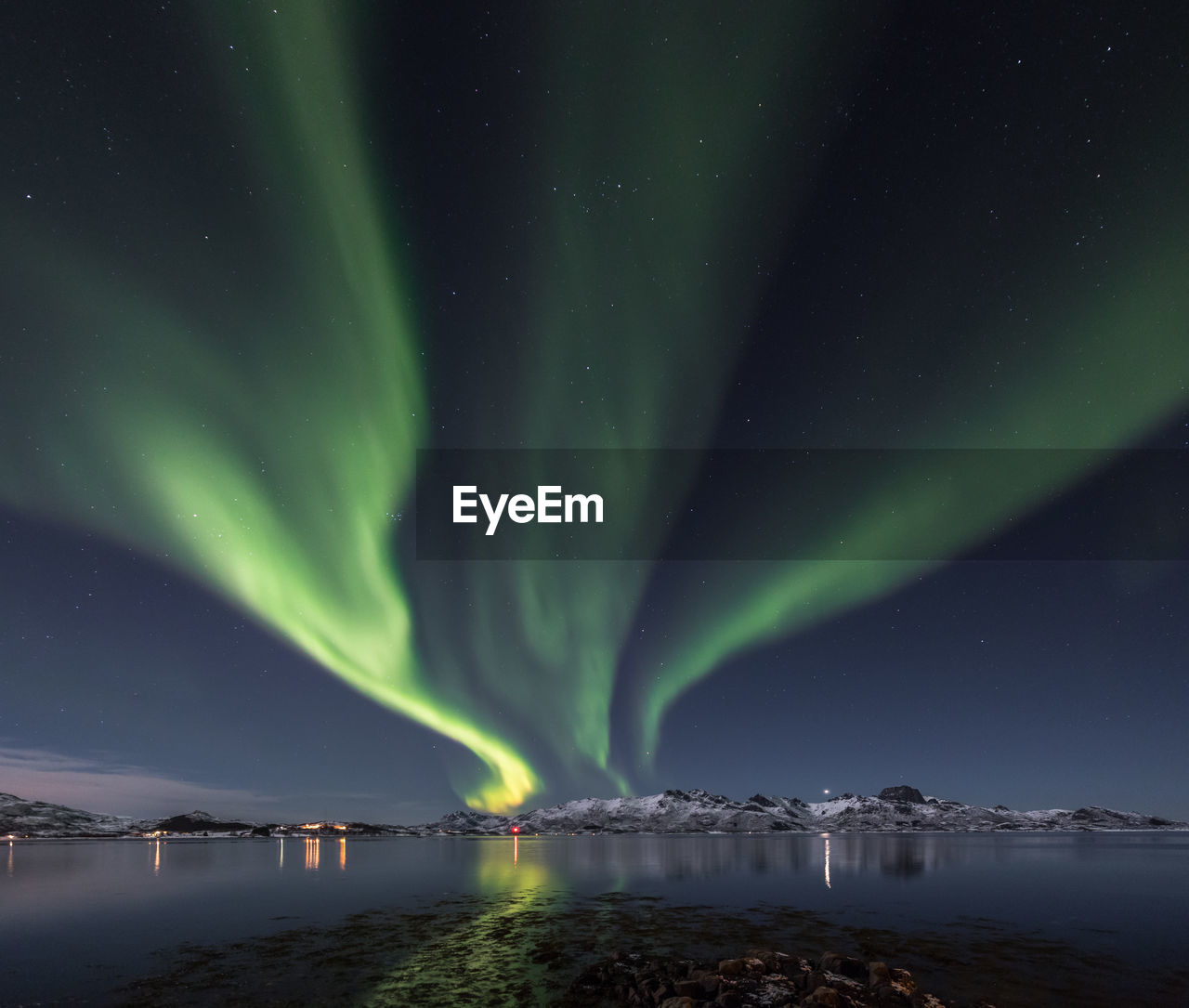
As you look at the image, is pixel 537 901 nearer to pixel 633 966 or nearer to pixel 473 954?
pixel 473 954

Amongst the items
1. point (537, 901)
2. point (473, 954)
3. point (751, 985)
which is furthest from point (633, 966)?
point (537, 901)

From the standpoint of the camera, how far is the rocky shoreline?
78.3 feet

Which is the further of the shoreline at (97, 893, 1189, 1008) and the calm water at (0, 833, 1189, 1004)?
the calm water at (0, 833, 1189, 1004)

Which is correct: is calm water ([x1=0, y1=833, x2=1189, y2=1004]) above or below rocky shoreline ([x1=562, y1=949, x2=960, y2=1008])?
below

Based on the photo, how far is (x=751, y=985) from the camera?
25.7 m

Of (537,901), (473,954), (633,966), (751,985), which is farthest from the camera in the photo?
(537,901)

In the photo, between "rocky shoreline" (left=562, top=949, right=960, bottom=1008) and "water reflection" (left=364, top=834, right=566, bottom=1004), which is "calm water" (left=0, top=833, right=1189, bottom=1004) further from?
"rocky shoreline" (left=562, top=949, right=960, bottom=1008)

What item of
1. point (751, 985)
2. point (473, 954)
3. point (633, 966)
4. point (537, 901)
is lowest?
point (537, 901)

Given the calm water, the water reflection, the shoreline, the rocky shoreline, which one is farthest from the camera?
the calm water

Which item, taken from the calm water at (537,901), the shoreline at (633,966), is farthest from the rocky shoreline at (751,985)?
the calm water at (537,901)

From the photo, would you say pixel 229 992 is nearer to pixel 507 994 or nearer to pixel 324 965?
pixel 324 965

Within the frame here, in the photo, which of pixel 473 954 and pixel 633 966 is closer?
pixel 633 966

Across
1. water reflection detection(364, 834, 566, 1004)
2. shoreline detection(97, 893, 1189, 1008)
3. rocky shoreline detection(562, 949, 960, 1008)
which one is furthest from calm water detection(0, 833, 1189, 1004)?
rocky shoreline detection(562, 949, 960, 1008)

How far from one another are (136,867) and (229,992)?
11713cm
